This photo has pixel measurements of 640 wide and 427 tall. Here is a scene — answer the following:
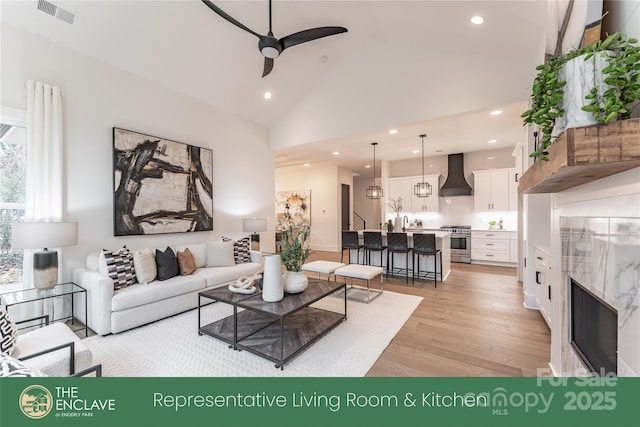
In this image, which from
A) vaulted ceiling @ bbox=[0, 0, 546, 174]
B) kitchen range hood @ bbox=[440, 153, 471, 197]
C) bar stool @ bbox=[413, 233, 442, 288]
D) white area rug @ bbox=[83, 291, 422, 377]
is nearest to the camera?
white area rug @ bbox=[83, 291, 422, 377]

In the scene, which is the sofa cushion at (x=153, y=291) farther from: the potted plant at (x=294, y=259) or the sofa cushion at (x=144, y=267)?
the potted plant at (x=294, y=259)

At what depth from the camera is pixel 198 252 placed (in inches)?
174

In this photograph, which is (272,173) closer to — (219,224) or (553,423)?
(219,224)

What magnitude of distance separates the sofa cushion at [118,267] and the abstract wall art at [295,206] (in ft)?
21.1

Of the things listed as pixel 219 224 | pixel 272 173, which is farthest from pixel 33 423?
pixel 272 173

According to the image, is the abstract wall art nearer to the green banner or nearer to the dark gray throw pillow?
the dark gray throw pillow

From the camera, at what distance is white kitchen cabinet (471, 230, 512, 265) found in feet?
21.7

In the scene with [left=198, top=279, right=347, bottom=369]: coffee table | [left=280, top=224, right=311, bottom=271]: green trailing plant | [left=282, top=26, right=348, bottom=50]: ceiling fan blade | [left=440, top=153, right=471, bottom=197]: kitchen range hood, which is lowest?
[left=198, top=279, right=347, bottom=369]: coffee table

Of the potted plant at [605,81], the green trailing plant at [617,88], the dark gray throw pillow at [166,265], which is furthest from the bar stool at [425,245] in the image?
the green trailing plant at [617,88]

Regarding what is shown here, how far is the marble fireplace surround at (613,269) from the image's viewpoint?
108 cm

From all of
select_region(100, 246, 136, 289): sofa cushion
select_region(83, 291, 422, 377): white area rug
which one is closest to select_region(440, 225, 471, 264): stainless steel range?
select_region(83, 291, 422, 377): white area rug

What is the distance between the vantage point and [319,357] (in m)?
2.53

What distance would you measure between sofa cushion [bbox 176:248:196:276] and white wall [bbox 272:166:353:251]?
567cm

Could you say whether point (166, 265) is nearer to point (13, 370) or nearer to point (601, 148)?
point (13, 370)
